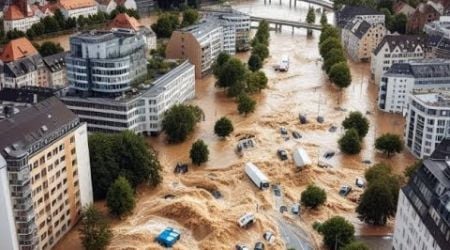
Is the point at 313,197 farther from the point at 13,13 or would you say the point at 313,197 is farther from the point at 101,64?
the point at 13,13

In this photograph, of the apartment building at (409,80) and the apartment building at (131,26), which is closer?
the apartment building at (409,80)

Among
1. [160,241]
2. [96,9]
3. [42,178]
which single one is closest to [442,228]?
[160,241]

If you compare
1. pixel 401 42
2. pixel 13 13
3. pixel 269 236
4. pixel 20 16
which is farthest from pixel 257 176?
pixel 20 16

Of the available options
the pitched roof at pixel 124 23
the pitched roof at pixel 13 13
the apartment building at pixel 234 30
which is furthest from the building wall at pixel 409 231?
the pitched roof at pixel 13 13

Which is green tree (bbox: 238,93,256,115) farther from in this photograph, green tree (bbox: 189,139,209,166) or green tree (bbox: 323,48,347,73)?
green tree (bbox: 323,48,347,73)

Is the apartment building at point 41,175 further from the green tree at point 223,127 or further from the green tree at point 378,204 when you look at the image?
the green tree at point 378,204

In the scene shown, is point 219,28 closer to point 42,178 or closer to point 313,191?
point 313,191
